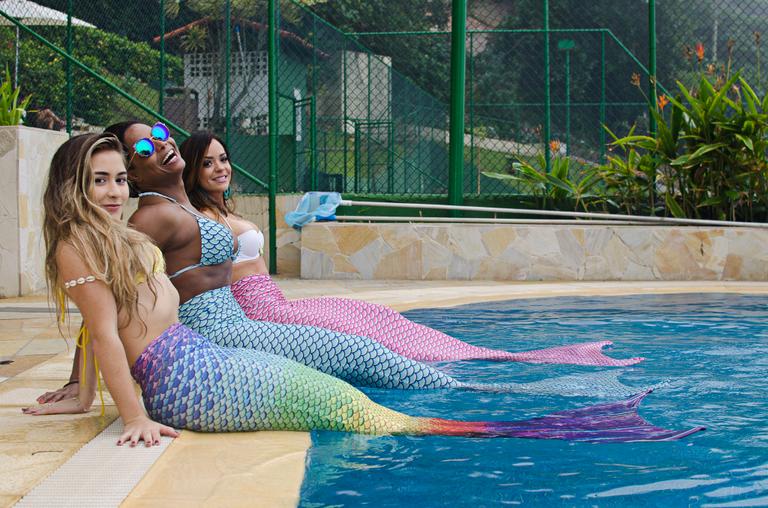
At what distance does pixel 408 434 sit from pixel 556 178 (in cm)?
707

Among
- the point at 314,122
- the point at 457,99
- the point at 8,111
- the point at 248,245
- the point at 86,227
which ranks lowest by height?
the point at 248,245

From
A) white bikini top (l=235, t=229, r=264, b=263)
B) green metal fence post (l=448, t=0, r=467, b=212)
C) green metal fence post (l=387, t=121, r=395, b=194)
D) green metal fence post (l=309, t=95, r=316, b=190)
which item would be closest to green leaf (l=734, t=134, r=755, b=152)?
green metal fence post (l=448, t=0, r=467, b=212)

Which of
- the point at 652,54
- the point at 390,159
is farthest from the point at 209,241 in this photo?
the point at 390,159

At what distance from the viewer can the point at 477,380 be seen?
→ 4375 millimetres

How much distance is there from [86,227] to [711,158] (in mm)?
7162

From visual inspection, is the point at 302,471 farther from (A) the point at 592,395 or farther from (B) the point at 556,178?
(B) the point at 556,178

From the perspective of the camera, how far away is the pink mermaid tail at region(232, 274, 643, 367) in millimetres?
4590

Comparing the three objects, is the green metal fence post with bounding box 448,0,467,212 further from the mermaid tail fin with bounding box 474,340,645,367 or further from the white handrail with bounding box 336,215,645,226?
the mermaid tail fin with bounding box 474,340,645,367

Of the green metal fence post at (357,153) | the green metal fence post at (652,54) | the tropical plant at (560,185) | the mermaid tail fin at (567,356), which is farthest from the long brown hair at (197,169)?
the green metal fence post at (357,153)

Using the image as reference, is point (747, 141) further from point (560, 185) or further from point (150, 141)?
point (150, 141)

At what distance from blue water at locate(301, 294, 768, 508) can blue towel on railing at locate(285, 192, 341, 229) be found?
340 cm

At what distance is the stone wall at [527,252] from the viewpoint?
8.58 meters

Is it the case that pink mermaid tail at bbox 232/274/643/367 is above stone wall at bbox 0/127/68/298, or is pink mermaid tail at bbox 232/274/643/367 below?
below

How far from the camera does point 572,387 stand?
161 inches
